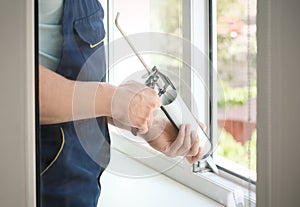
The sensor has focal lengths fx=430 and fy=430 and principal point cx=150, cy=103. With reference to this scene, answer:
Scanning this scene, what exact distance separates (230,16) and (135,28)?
0.20m

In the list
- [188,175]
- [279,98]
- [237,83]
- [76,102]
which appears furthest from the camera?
[76,102]

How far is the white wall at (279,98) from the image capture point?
588 millimetres

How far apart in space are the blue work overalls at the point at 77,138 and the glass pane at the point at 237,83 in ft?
0.87

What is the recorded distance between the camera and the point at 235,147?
730 mm

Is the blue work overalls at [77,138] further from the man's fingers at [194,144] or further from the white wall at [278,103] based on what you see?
the white wall at [278,103]

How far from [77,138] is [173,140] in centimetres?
22

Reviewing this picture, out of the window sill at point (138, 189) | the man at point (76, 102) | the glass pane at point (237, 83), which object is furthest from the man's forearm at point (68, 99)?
the glass pane at point (237, 83)

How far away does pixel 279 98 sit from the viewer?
23.7 inches

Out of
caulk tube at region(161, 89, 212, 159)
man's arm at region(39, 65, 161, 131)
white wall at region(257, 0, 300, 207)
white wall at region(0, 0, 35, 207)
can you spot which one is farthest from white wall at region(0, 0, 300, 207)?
white wall at region(0, 0, 35, 207)

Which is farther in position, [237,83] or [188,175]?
[188,175]

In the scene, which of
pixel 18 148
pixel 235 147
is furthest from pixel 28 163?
pixel 235 147

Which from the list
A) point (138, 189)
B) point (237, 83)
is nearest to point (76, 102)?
point (138, 189)

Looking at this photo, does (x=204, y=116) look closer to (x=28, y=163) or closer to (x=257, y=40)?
(x=257, y=40)

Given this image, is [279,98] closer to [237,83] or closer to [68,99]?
[237,83]
